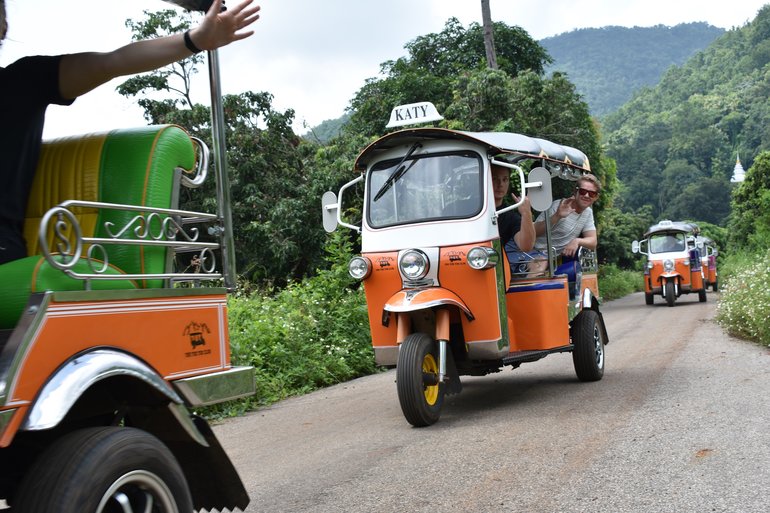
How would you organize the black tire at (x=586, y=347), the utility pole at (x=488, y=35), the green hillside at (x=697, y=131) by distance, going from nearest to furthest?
the black tire at (x=586, y=347), the utility pole at (x=488, y=35), the green hillside at (x=697, y=131)

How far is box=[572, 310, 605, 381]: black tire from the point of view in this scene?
8.92 meters

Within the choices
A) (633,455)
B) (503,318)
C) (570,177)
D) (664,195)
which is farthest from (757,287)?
(664,195)

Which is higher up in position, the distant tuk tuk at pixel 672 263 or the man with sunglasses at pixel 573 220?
the man with sunglasses at pixel 573 220

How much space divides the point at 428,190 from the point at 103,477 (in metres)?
5.64

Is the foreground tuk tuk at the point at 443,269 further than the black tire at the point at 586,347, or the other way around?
the black tire at the point at 586,347

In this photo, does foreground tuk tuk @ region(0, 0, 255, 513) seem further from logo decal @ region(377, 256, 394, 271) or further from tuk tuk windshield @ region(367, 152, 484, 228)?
tuk tuk windshield @ region(367, 152, 484, 228)

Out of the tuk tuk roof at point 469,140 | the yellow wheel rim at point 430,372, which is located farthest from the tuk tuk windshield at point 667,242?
the yellow wheel rim at point 430,372

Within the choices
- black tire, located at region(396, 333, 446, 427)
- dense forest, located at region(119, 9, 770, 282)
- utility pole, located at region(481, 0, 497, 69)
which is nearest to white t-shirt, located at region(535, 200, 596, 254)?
black tire, located at region(396, 333, 446, 427)

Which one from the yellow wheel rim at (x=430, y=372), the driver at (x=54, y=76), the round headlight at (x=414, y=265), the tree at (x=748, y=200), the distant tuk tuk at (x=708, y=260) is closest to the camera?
the driver at (x=54, y=76)

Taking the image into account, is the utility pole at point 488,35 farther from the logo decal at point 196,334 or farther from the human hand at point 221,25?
the logo decal at point 196,334

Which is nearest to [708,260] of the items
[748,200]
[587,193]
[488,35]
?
[748,200]

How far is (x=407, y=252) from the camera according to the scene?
7523 millimetres

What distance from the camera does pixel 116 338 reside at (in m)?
2.84

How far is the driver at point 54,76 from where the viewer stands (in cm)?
316
